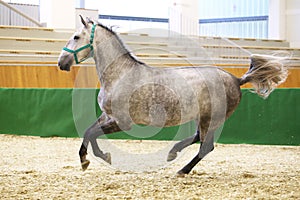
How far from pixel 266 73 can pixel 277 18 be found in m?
13.4

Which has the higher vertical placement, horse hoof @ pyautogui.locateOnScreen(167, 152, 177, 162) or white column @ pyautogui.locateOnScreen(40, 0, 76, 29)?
white column @ pyautogui.locateOnScreen(40, 0, 76, 29)

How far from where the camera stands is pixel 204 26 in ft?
65.3

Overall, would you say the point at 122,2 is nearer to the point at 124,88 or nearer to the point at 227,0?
the point at 227,0

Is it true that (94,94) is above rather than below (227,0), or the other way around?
below

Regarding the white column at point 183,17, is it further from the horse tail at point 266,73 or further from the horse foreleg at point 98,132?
the horse foreleg at point 98,132

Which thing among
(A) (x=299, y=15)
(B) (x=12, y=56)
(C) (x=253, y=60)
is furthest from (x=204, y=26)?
(C) (x=253, y=60)

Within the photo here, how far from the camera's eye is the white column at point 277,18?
1792 cm

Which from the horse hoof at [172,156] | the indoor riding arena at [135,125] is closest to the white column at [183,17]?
the indoor riding arena at [135,125]

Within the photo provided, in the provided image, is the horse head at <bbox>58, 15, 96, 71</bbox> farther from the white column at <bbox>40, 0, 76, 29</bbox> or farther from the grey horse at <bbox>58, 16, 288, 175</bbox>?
the white column at <bbox>40, 0, 76, 29</bbox>

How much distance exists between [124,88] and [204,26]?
1552 centimetres

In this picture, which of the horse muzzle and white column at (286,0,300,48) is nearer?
the horse muzzle

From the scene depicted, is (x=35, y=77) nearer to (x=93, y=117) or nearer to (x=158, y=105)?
(x=93, y=117)

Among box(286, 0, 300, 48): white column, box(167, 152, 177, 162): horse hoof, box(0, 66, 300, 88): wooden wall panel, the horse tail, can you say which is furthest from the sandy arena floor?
box(286, 0, 300, 48): white column

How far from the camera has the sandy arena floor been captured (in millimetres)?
4273
